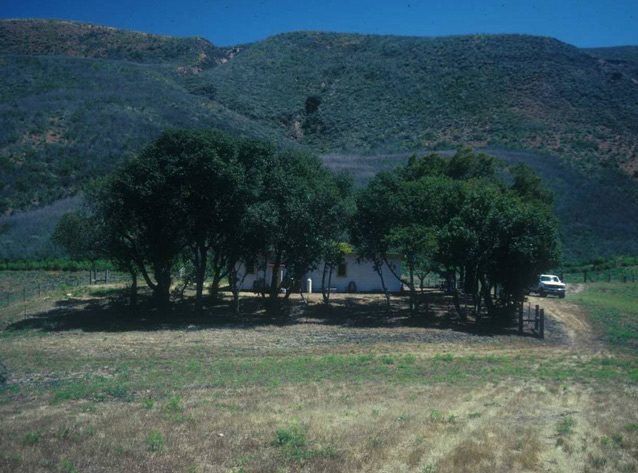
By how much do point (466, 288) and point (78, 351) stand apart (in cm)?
2469

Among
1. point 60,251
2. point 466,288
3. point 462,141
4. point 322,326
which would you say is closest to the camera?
point 322,326

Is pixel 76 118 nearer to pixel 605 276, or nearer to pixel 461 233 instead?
pixel 461 233

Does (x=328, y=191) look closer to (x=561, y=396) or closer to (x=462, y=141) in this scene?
(x=561, y=396)

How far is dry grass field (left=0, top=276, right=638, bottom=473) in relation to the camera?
818 cm

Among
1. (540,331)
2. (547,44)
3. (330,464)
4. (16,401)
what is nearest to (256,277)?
(540,331)

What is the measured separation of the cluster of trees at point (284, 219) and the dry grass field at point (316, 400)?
155 inches

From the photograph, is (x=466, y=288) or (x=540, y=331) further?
(x=466, y=288)

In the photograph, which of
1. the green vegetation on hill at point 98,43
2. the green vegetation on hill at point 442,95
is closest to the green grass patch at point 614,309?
the green vegetation on hill at point 442,95

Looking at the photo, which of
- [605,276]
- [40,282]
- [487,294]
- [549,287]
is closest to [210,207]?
[487,294]

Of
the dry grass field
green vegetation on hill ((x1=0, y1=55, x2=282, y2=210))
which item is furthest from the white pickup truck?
green vegetation on hill ((x1=0, y1=55, x2=282, y2=210))

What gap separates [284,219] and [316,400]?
59.7 ft

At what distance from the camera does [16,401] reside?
11.8 meters

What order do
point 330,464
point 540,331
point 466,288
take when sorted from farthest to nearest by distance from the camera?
point 466,288, point 540,331, point 330,464

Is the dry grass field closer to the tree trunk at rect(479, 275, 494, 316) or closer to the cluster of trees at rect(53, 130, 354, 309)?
the tree trunk at rect(479, 275, 494, 316)
